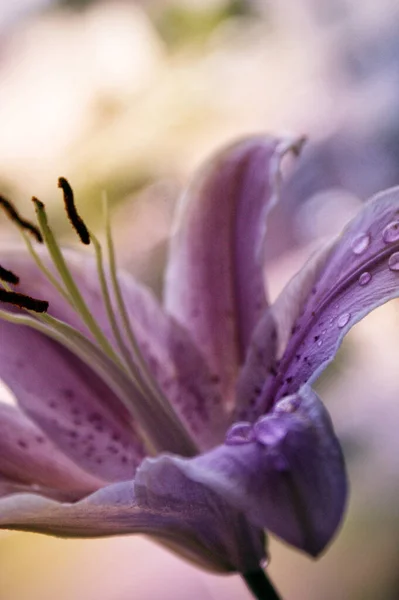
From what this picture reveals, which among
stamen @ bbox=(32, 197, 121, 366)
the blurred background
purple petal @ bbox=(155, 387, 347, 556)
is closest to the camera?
purple petal @ bbox=(155, 387, 347, 556)

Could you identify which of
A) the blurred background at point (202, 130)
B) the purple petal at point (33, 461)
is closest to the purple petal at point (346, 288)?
the purple petal at point (33, 461)

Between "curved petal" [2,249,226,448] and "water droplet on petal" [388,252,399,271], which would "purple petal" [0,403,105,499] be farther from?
"water droplet on petal" [388,252,399,271]

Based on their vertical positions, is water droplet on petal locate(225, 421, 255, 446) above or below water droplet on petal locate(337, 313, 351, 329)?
below

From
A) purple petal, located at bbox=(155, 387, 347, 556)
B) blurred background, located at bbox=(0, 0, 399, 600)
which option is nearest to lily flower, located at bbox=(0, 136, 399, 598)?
purple petal, located at bbox=(155, 387, 347, 556)

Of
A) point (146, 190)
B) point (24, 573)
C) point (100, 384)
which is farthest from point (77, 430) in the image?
point (146, 190)

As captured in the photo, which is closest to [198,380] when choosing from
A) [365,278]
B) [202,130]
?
[365,278]

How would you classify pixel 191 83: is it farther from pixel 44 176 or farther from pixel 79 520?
pixel 79 520

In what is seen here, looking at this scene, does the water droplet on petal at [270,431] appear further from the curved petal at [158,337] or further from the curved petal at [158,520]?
the curved petal at [158,337]
